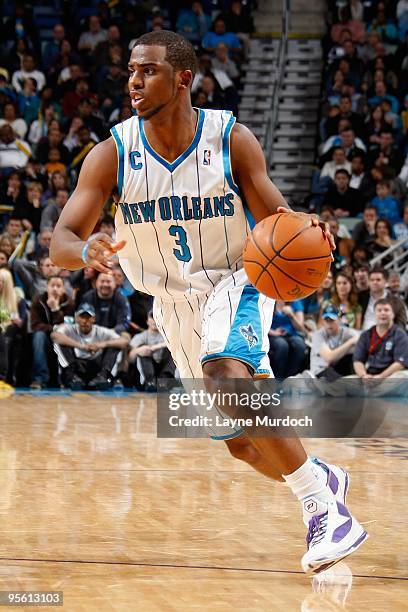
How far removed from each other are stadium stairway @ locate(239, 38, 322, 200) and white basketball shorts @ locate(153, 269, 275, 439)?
11.3 meters

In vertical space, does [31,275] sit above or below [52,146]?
below

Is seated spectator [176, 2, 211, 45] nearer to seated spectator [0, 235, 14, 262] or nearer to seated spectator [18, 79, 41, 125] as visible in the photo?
seated spectator [18, 79, 41, 125]

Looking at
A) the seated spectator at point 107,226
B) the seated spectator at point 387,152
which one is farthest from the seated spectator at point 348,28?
the seated spectator at point 107,226

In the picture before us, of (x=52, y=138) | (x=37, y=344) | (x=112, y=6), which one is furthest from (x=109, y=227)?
(x=112, y=6)

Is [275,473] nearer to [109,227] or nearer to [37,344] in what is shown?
[37,344]

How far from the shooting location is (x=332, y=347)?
35.3ft

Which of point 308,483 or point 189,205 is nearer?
point 308,483

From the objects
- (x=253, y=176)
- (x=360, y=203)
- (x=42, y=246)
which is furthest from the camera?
(x=360, y=203)

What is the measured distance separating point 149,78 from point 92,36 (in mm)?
13090

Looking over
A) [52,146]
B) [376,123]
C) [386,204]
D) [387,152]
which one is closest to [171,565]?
[386,204]

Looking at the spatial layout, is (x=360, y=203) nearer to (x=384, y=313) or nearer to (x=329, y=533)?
(x=384, y=313)

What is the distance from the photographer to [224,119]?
470 centimetres

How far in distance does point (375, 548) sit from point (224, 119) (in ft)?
6.41

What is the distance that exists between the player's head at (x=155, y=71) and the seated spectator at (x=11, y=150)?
10629 mm
